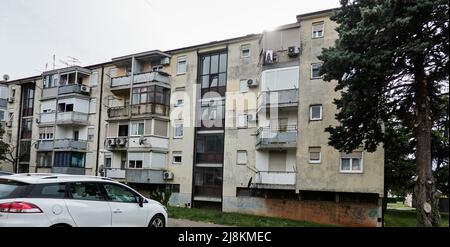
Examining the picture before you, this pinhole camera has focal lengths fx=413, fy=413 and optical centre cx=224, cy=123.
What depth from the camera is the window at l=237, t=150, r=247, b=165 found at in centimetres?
1830

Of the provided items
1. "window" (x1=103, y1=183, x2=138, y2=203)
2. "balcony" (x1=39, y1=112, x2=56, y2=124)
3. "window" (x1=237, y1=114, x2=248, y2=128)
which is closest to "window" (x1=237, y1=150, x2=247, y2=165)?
"window" (x1=237, y1=114, x2=248, y2=128)

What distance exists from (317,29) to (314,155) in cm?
485

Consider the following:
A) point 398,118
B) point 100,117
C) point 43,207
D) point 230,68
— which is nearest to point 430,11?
point 398,118

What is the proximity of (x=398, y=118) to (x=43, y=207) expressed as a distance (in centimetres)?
606

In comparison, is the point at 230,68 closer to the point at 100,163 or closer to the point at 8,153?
the point at 100,163

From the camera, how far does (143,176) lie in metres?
19.6

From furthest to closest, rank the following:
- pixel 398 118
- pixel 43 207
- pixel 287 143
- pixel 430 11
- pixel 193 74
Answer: pixel 193 74
pixel 287 143
pixel 398 118
pixel 430 11
pixel 43 207

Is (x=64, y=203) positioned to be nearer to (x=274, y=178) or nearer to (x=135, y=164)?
(x=274, y=178)

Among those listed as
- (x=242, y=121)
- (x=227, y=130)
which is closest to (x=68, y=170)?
(x=227, y=130)

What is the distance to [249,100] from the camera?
1839cm

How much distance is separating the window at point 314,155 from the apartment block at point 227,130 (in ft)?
0.13

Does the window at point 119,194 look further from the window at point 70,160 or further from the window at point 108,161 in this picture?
the window at point 108,161

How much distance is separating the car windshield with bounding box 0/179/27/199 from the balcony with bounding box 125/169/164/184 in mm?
15366

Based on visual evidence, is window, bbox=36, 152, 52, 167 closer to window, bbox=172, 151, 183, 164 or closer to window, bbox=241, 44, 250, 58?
window, bbox=172, 151, 183, 164
